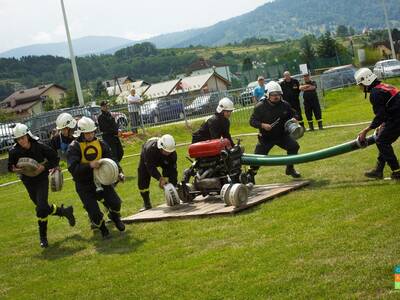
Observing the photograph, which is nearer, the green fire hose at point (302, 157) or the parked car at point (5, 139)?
the green fire hose at point (302, 157)

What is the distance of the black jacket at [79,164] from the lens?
1041 cm

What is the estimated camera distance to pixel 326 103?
36.3m

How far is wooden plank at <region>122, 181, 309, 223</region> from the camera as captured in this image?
10.8 m

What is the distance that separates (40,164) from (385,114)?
5653mm

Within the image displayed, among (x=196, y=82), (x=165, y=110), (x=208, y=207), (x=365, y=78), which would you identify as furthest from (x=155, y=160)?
(x=196, y=82)

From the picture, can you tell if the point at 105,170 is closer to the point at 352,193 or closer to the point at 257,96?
the point at 352,193

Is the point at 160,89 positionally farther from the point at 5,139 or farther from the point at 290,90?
the point at 290,90

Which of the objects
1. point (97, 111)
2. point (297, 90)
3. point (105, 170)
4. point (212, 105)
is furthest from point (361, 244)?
point (212, 105)

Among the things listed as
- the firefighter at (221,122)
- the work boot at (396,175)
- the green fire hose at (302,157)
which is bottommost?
the work boot at (396,175)

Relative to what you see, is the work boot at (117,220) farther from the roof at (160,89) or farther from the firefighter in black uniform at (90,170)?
the roof at (160,89)

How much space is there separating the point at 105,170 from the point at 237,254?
10.3 feet

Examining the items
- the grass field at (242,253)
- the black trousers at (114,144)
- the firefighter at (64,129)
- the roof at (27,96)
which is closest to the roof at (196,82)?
the roof at (27,96)

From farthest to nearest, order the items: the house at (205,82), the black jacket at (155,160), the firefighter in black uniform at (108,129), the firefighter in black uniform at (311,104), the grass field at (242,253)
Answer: the house at (205,82) < the firefighter in black uniform at (311,104) < the firefighter in black uniform at (108,129) < the black jacket at (155,160) < the grass field at (242,253)

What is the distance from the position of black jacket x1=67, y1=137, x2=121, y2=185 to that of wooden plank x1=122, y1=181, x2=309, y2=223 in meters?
1.31
